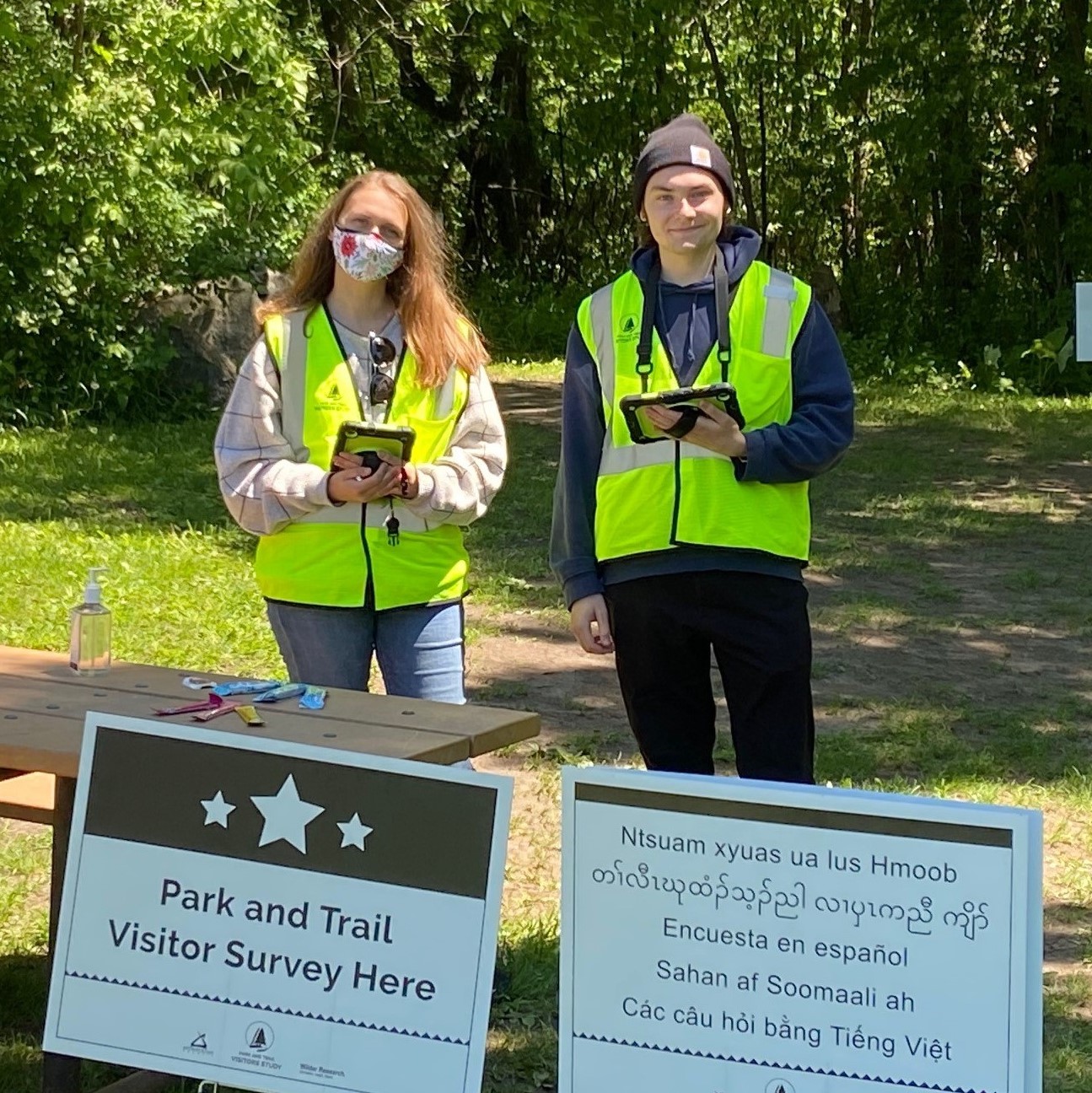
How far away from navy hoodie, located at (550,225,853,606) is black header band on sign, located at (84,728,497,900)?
0.96 metres

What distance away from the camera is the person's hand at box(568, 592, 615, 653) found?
12.0 ft

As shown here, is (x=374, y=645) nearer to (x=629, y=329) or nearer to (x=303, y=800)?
(x=629, y=329)

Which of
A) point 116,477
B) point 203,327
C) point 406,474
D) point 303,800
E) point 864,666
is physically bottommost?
point 303,800

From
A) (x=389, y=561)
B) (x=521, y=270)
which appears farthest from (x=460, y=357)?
(x=521, y=270)

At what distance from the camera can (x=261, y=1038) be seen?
111 inches

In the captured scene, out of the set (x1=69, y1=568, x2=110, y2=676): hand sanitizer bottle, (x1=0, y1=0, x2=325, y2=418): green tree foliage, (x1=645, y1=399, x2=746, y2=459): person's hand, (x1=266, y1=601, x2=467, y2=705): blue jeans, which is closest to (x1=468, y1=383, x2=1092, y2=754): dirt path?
(x1=266, y1=601, x2=467, y2=705): blue jeans

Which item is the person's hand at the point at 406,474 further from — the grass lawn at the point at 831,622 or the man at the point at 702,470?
the grass lawn at the point at 831,622

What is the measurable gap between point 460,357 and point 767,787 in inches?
61.9

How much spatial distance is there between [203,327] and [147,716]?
39.0 ft

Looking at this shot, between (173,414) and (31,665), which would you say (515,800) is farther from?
(173,414)

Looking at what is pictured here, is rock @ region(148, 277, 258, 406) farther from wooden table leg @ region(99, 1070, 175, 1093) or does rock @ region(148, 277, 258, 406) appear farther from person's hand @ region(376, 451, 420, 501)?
wooden table leg @ region(99, 1070, 175, 1093)

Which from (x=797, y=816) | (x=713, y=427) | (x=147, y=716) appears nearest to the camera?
(x=797, y=816)

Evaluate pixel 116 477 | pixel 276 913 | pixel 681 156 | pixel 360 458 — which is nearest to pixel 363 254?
pixel 360 458

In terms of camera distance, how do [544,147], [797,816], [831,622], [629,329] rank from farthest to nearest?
[544,147] → [831,622] → [629,329] → [797,816]
